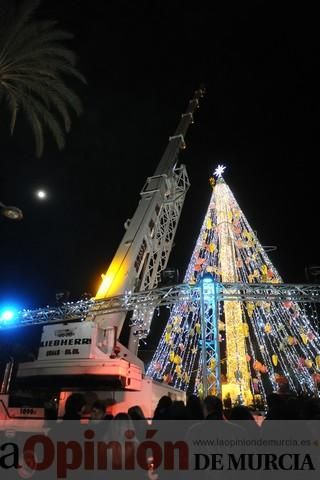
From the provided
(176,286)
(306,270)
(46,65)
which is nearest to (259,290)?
(306,270)

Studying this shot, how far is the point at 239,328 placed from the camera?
20422 mm

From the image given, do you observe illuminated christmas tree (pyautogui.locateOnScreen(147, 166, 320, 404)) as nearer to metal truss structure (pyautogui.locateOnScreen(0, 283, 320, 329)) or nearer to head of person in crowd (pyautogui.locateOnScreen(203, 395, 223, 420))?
metal truss structure (pyautogui.locateOnScreen(0, 283, 320, 329))

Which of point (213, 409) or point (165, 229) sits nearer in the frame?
point (213, 409)

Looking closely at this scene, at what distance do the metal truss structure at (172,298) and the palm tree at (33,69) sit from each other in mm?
5462

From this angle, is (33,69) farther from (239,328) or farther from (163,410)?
(239,328)

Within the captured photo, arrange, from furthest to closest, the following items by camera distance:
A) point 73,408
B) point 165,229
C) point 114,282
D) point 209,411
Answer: point 165,229
point 114,282
point 73,408
point 209,411

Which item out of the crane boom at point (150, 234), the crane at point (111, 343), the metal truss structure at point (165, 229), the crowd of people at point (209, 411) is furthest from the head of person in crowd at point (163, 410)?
the metal truss structure at point (165, 229)

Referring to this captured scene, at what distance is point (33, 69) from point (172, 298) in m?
8.21

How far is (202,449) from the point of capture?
13.3ft

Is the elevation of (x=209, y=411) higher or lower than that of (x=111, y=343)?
lower

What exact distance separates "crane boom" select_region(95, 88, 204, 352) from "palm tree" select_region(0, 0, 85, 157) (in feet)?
14.5

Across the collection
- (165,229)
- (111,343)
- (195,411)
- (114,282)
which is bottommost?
(195,411)

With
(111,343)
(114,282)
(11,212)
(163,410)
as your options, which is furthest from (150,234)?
(163,410)

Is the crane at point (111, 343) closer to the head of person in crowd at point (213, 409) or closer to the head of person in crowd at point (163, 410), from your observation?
the head of person in crowd at point (163, 410)
